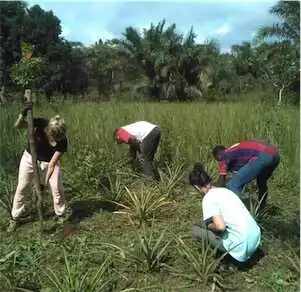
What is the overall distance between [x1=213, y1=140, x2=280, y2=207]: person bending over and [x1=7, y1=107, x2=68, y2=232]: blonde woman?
1774 mm

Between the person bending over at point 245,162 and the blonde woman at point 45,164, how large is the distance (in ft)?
5.82

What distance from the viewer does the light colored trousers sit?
6.04 meters

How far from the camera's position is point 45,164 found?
20.1ft

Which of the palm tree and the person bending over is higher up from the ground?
the palm tree

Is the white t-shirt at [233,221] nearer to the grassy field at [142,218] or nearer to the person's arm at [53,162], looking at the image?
the grassy field at [142,218]

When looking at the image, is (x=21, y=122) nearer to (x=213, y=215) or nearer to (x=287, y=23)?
(x=213, y=215)

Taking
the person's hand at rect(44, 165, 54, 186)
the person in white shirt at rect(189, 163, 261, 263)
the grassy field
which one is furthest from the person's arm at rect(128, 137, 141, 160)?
the person in white shirt at rect(189, 163, 261, 263)

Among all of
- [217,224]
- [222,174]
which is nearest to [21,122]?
[222,174]

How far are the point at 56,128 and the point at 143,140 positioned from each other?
209cm

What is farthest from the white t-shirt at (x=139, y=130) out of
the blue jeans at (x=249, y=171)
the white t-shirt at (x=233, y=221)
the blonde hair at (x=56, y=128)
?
the white t-shirt at (x=233, y=221)

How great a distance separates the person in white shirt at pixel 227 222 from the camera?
15.0 feet

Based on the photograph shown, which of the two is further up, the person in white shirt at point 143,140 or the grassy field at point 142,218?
the person in white shirt at point 143,140

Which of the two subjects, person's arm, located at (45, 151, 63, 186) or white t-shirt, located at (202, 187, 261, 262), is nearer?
white t-shirt, located at (202, 187, 261, 262)

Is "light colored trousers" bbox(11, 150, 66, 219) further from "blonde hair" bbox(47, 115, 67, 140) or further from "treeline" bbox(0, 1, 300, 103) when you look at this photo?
"treeline" bbox(0, 1, 300, 103)
